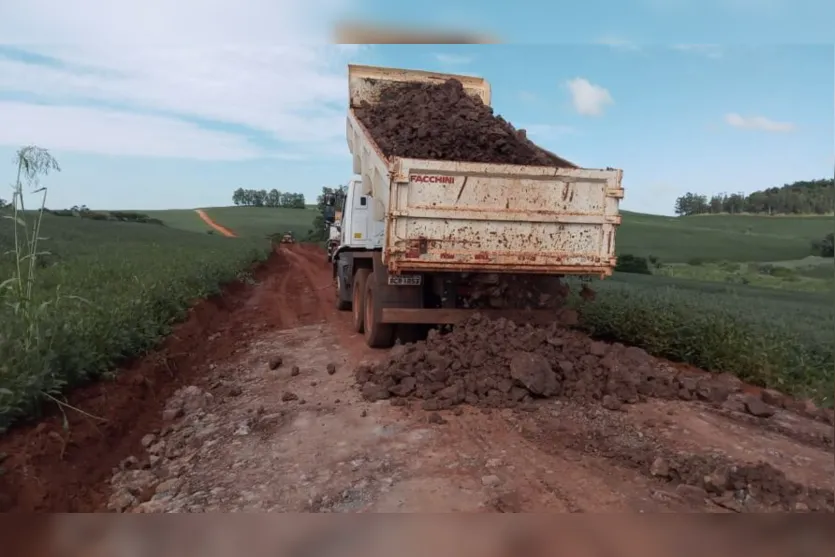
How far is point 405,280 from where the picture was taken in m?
8.06

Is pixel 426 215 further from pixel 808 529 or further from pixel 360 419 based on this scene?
pixel 808 529

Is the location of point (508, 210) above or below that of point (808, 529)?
above

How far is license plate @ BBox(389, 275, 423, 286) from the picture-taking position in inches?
317

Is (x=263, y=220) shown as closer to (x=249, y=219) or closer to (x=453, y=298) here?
(x=249, y=219)

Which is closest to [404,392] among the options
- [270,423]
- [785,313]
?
[270,423]

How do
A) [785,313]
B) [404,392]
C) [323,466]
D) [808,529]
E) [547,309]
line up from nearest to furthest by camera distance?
[808,529], [323,466], [404,392], [547,309], [785,313]

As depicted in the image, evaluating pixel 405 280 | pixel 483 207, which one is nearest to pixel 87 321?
pixel 405 280

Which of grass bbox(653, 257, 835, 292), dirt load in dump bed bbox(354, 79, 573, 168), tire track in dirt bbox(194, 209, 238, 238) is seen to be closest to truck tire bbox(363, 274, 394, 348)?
dirt load in dump bed bbox(354, 79, 573, 168)

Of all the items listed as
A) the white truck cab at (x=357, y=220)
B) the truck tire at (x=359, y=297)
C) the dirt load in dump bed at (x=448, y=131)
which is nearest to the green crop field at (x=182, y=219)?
the white truck cab at (x=357, y=220)

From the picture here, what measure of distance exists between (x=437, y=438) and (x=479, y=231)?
2836 mm

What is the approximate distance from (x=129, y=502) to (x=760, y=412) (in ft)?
17.5

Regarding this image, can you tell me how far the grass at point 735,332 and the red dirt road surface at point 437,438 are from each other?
46 centimetres

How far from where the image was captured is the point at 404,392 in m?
6.50

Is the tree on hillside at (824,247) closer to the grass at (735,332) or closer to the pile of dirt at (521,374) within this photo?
the grass at (735,332)
